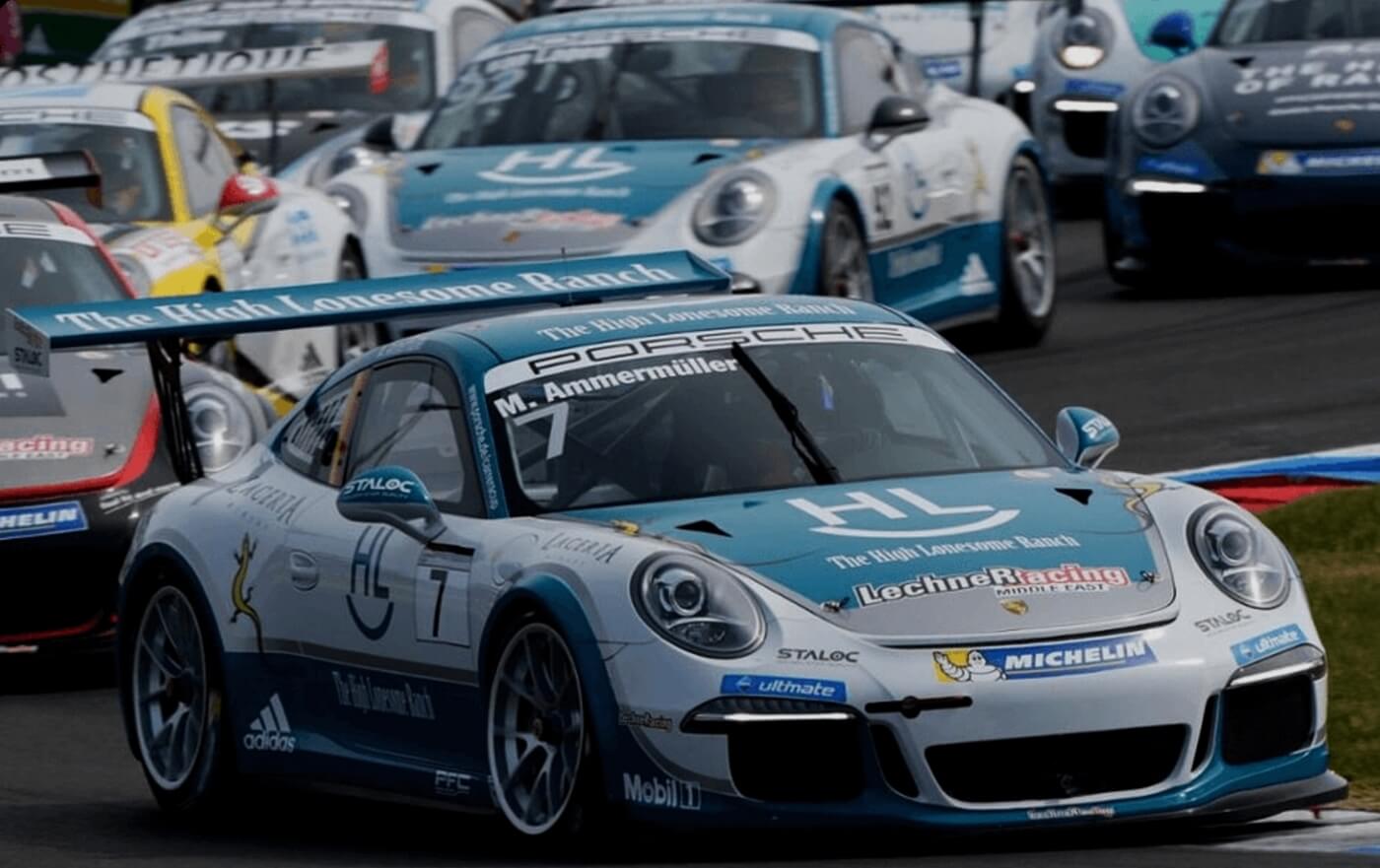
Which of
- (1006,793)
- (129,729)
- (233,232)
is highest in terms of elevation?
Answer: (1006,793)

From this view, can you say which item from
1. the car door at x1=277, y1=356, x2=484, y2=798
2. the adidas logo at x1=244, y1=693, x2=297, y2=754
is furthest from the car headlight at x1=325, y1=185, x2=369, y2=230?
the adidas logo at x1=244, y1=693, x2=297, y2=754

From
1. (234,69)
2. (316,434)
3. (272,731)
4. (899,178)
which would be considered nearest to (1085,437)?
(316,434)

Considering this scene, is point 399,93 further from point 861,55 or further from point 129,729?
point 129,729

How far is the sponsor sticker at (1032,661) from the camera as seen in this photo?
693cm

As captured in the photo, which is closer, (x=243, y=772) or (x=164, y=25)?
(x=243, y=772)

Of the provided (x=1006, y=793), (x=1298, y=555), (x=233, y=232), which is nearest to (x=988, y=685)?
(x=1006, y=793)

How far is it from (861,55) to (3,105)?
132 inches

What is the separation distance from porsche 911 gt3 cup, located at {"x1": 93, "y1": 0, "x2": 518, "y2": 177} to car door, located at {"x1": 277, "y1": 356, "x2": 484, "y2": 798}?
397 inches

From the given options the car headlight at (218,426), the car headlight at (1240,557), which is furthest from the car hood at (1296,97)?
the car headlight at (1240,557)

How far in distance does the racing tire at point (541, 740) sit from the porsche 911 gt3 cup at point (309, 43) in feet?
36.5

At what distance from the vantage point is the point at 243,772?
860cm

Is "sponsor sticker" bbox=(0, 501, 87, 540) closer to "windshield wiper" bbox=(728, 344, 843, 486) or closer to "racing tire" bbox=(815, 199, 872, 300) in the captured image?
"windshield wiper" bbox=(728, 344, 843, 486)

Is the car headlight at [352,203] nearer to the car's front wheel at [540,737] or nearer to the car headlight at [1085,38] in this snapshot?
the car headlight at [1085,38]

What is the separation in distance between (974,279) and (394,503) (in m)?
8.14
